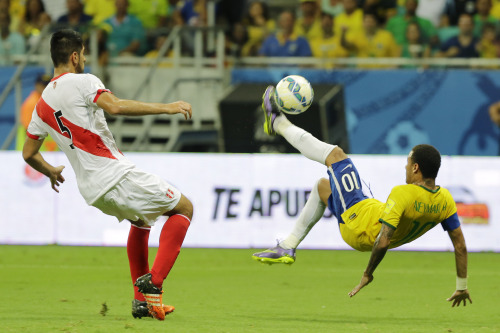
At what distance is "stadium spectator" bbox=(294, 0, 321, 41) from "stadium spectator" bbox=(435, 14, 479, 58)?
7.25 ft

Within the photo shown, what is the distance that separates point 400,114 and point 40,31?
6.92m

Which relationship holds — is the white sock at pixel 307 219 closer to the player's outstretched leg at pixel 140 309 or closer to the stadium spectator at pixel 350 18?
the player's outstretched leg at pixel 140 309

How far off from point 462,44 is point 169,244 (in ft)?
33.1

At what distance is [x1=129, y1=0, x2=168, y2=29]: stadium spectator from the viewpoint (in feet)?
57.6

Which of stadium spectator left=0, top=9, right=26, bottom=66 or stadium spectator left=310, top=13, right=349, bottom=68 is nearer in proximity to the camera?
stadium spectator left=310, top=13, right=349, bottom=68

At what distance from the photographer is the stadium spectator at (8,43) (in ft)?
55.6

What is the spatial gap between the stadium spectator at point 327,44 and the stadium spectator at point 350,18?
0.15 metres

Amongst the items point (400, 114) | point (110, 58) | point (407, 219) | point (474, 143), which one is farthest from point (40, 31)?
point (407, 219)

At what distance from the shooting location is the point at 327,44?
16344 millimetres

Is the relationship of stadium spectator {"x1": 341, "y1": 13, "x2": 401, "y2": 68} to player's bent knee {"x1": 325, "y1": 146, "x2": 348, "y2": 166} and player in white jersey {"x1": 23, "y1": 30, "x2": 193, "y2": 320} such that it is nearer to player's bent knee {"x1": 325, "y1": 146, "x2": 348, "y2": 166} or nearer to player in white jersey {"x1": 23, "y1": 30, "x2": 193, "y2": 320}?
player's bent knee {"x1": 325, "y1": 146, "x2": 348, "y2": 166}

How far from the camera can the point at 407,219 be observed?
7.41 m

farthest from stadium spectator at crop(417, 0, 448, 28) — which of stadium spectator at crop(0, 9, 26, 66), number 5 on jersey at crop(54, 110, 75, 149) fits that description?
number 5 on jersey at crop(54, 110, 75, 149)

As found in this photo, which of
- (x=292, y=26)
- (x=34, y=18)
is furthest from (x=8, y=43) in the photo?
(x=292, y=26)

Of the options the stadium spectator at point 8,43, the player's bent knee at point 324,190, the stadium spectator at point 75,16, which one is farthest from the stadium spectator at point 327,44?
the player's bent knee at point 324,190
